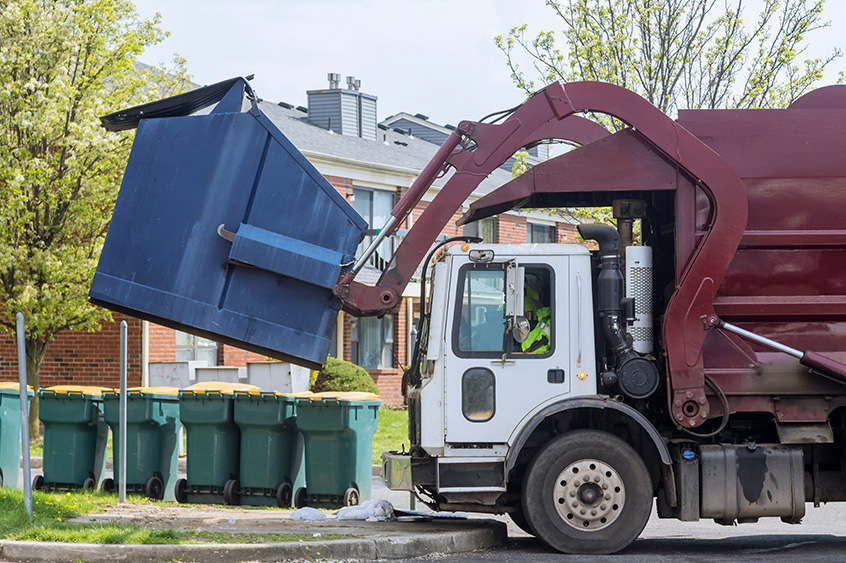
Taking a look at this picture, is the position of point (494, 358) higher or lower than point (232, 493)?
higher

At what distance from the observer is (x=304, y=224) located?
26.1 feet

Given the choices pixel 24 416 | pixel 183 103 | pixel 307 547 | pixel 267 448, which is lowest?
pixel 307 547

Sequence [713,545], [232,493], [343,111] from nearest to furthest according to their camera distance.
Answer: [713,545] → [232,493] → [343,111]

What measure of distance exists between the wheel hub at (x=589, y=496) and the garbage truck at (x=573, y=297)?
16mm

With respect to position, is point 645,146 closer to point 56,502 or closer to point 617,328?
point 617,328

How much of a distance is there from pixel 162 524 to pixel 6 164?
9.12 meters

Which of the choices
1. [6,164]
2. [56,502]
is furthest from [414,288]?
[56,502]

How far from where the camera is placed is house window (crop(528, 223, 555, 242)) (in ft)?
103

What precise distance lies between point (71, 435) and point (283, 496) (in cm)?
227

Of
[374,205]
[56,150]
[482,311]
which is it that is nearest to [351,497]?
[482,311]

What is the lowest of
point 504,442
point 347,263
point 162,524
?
Answer: point 162,524

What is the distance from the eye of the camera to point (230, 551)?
23.4 ft

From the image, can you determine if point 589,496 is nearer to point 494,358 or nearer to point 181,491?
point 494,358

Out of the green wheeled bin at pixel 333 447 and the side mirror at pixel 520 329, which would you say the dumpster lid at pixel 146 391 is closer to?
the green wheeled bin at pixel 333 447
